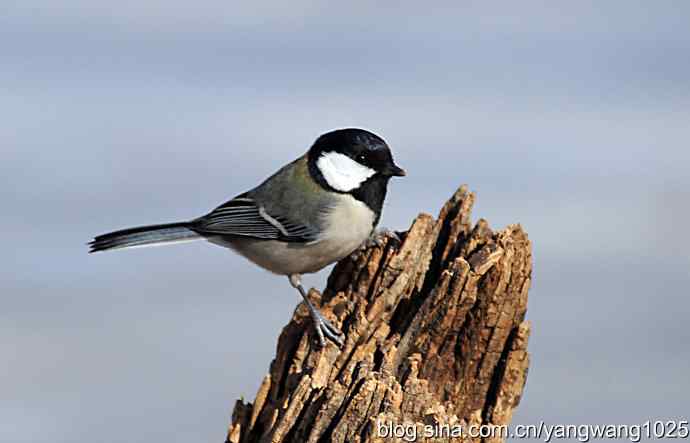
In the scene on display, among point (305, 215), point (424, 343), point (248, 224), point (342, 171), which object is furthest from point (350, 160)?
point (424, 343)

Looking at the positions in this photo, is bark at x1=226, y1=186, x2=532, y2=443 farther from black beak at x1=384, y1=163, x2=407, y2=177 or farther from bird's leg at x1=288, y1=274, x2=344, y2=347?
black beak at x1=384, y1=163, x2=407, y2=177

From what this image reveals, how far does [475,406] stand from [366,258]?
102 cm

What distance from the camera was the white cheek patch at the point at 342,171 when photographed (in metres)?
5.57

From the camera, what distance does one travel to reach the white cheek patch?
5566mm

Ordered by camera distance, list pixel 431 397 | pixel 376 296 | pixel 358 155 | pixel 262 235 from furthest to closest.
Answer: pixel 262 235 → pixel 358 155 → pixel 376 296 → pixel 431 397

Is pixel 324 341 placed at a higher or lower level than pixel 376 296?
lower

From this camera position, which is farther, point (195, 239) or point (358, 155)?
point (195, 239)

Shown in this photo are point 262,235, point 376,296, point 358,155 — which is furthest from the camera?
→ point 262,235

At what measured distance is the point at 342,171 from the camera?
565 centimetres

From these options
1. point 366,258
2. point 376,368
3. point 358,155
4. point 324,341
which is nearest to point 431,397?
point 376,368

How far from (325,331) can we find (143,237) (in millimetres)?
1624

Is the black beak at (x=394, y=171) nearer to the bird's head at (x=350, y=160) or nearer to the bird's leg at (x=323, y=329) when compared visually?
the bird's head at (x=350, y=160)

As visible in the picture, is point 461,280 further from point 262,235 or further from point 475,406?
point 262,235

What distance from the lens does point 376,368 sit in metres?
4.50
